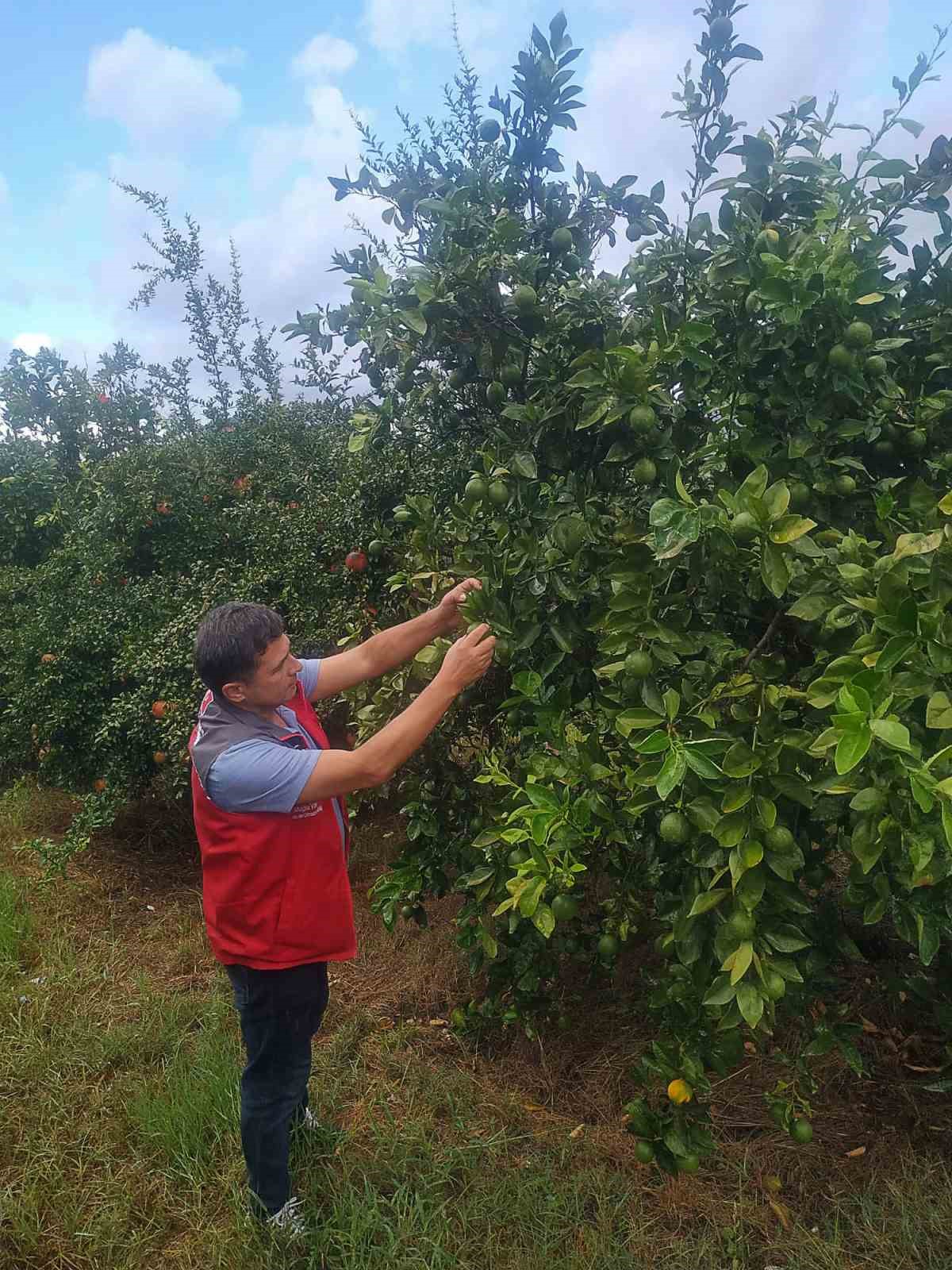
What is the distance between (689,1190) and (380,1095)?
93cm

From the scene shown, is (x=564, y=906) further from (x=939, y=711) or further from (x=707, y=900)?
(x=939, y=711)

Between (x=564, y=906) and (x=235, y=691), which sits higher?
(x=235, y=691)

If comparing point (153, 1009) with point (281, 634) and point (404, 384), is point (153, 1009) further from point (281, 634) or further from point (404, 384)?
point (404, 384)

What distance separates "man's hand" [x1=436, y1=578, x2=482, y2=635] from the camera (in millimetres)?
2171


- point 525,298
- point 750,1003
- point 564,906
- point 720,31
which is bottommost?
point 750,1003

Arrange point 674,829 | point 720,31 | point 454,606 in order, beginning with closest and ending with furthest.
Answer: point 674,829
point 720,31
point 454,606

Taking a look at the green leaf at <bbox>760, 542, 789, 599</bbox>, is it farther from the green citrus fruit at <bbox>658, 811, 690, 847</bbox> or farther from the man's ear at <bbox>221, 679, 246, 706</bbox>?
the man's ear at <bbox>221, 679, 246, 706</bbox>

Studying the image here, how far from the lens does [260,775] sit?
1.95m

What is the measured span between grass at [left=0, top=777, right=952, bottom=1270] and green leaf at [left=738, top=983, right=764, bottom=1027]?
3.12 feet

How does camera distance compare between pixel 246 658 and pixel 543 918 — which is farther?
pixel 246 658

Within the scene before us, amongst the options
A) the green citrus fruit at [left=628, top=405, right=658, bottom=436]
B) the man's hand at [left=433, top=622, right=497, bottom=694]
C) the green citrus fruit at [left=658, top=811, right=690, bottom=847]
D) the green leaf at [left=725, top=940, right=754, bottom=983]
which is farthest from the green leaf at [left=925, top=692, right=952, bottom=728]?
the man's hand at [left=433, top=622, right=497, bottom=694]

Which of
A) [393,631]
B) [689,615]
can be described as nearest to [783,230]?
[689,615]

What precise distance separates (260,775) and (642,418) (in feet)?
3.62

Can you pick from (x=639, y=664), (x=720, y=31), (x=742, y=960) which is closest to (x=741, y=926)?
(x=742, y=960)
